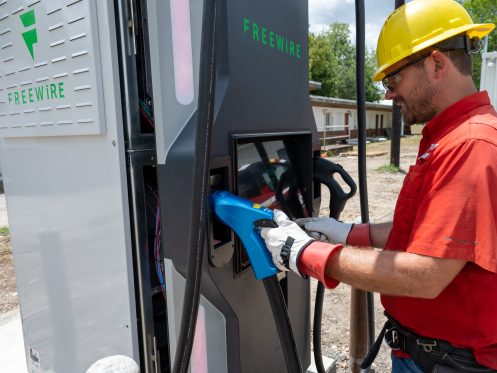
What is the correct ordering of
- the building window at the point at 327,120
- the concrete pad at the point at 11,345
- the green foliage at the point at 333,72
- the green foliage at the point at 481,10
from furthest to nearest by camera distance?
1. the green foliage at the point at 333,72
2. the green foliage at the point at 481,10
3. the building window at the point at 327,120
4. the concrete pad at the point at 11,345

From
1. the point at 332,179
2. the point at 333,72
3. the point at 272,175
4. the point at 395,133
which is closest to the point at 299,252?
the point at 272,175

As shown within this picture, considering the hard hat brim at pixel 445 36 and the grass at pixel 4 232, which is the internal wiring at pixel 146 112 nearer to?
the hard hat brim at pixel 445 36

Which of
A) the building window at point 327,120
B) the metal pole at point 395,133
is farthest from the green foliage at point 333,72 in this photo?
the metal pole at point 395,133

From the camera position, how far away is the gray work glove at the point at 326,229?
5.55ft

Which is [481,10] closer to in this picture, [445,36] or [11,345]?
[445,36]

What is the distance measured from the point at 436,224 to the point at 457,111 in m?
0.41

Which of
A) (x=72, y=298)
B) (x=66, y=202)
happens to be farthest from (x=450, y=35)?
(x=72, y=298)

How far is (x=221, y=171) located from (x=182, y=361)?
54cm

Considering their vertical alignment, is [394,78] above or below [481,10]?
below

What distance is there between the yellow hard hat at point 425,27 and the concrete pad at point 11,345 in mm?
2784

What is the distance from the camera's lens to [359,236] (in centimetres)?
175

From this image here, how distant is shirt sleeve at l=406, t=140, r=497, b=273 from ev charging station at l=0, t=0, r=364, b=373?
1.91ft

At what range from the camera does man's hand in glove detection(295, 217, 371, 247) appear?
66.7 inches

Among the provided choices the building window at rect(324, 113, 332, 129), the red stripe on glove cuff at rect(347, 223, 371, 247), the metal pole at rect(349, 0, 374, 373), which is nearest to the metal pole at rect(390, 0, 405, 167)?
the metal pole at rect(349, 0, 374, 373)
